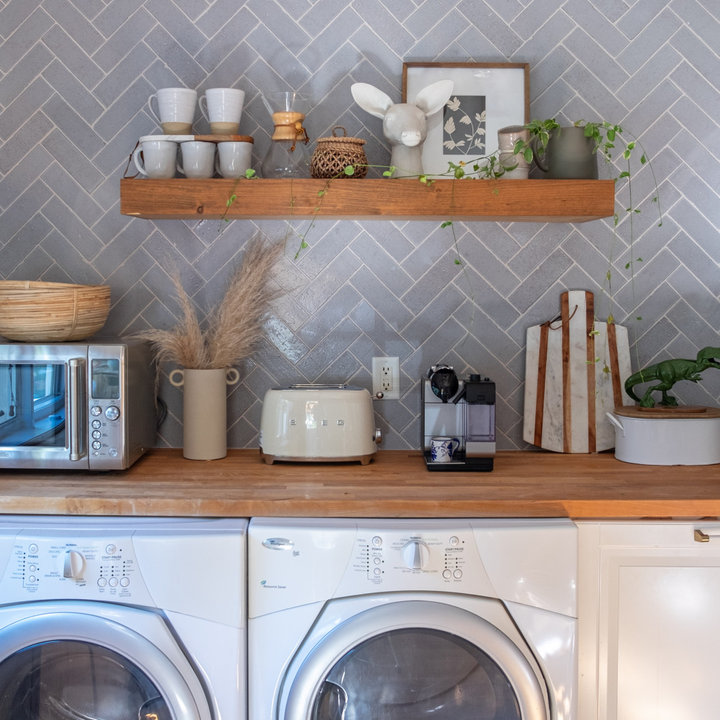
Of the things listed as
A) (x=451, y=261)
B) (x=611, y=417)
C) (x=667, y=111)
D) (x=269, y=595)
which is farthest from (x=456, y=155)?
(x=269, y=595)

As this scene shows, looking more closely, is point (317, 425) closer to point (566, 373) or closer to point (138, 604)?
point (138, 604)

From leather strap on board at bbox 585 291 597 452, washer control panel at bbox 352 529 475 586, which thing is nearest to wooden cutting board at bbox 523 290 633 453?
leather strap on board at bbox 585 291 597 452

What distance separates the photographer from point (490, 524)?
1.82m

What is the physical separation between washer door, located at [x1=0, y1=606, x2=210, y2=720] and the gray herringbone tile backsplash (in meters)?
0.78

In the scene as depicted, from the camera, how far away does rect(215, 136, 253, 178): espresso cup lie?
221cm

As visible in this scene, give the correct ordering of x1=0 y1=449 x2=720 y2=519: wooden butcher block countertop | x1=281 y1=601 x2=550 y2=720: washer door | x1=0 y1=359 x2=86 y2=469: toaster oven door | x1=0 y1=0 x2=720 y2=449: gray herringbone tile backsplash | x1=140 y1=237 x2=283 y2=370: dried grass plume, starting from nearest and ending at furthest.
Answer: x1=281 y1=601 x2=550 y2=720: washer door
x1=0 y1=449 x2=720 y2=519: wooden butcher block countertop
x1=0 y1=359 x2=86 y2=469: toaster oven door
x1=140 y1=237 x2=283 y2=370: dried grass plume
x1=0 y1=0 x2=720 y2=449: gray herringbone tile backsplash

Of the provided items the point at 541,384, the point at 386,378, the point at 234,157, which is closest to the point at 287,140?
the point at 234,157

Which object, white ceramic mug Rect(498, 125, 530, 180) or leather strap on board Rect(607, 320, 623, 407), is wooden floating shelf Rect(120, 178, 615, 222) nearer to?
white ceramic mug Rect(498, 125, 530, 180)

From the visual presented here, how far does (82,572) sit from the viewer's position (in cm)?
177

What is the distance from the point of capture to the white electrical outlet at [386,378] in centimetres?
245

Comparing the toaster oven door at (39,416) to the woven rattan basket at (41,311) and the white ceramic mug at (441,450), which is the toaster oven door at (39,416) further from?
the white ceramic mug at (441,450)

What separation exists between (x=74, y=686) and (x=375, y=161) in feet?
5.06

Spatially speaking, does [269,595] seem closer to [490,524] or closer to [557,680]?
[490,524]

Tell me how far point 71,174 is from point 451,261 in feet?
3.67
